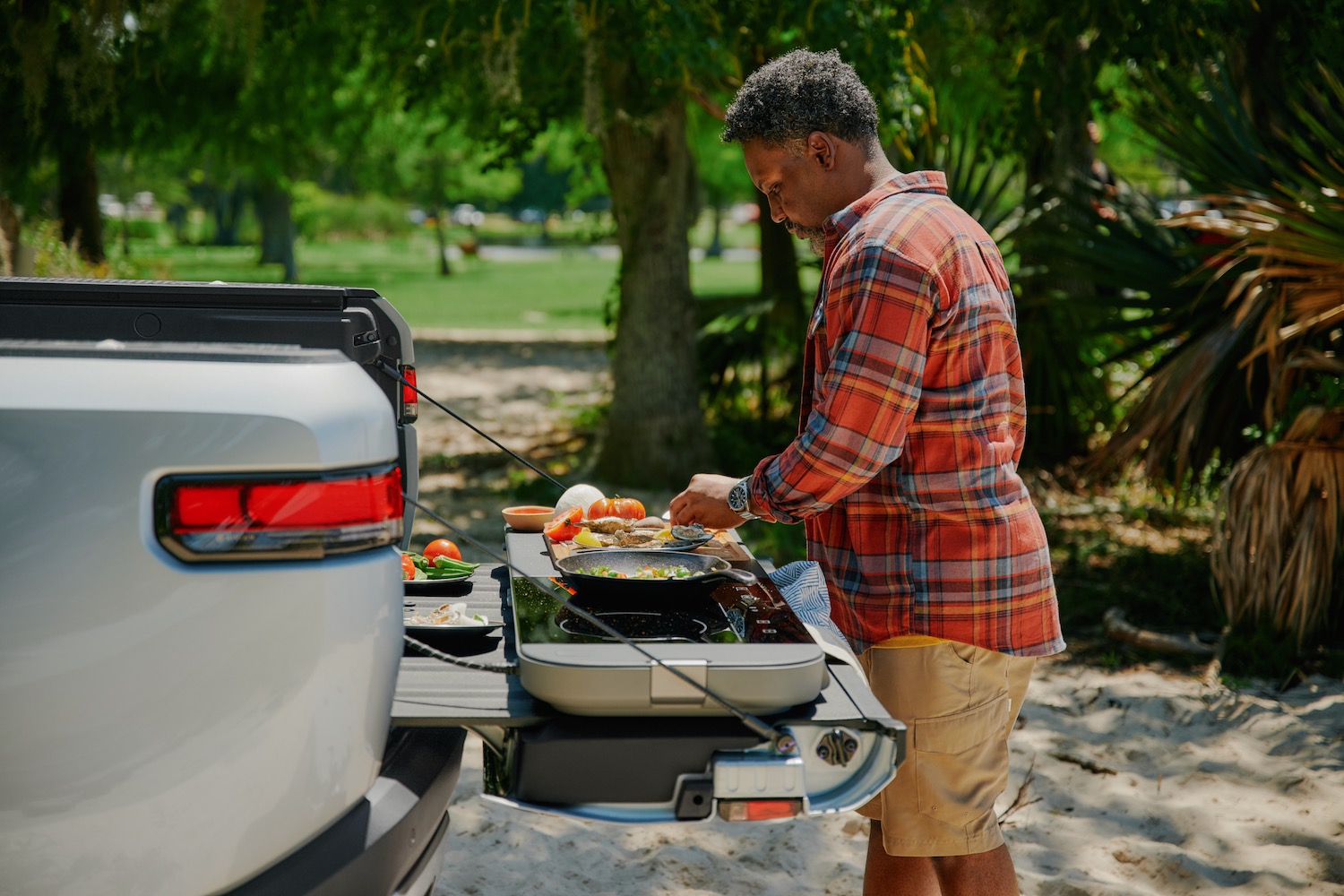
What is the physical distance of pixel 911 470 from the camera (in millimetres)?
2578

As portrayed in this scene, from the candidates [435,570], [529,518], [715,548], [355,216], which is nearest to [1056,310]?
[529,518]

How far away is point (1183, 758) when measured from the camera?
467 centimetres

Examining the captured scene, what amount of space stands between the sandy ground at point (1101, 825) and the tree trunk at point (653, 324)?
4.08 meters

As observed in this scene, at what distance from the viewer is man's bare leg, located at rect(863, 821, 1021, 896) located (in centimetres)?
269

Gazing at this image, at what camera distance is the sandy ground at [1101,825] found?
12.1 ft

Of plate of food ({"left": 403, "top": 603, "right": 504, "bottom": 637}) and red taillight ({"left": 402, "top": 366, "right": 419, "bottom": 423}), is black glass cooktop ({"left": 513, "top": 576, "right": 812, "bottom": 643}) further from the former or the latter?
red taillight ({"left": 402, "top": 366, "right": 419, "bottom": 423})

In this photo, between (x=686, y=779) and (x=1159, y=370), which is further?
(x=1159, y=370)

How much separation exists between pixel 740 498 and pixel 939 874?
93 cm

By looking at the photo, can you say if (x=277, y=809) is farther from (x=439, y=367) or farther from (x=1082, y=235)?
(x=439, y=367)

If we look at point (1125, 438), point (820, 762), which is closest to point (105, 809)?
point (820, 762)

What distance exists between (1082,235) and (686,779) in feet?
18.0

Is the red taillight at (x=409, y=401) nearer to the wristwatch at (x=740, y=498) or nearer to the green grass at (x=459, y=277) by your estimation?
the wristwatch at (x=740, y=498)

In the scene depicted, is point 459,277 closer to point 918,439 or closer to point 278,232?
point 278,232

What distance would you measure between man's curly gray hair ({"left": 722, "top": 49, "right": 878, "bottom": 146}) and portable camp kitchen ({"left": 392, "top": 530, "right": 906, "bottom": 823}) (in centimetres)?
106
